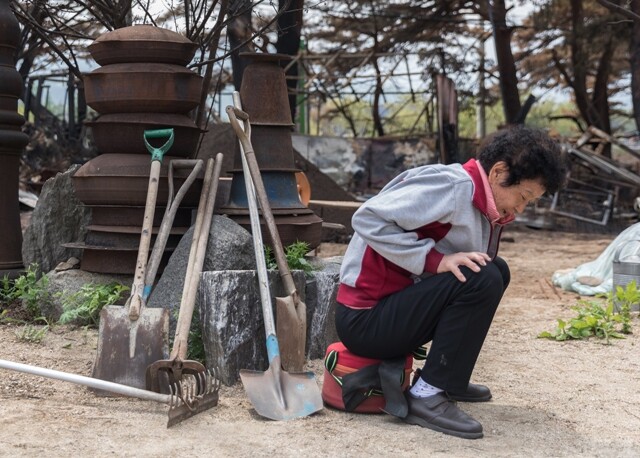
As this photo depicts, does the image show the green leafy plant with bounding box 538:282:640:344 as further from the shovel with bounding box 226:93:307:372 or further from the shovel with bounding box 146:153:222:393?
the shovel with bounding box 146:153:222:393

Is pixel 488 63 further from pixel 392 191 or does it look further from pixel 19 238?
pixel 392 191

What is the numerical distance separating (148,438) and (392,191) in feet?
4.05

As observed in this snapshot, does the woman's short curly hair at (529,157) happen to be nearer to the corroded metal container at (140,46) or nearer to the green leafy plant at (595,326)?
the green leafy plant at (595,326)

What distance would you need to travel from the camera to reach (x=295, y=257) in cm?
420

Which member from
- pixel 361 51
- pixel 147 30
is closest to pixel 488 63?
pixel 361 51

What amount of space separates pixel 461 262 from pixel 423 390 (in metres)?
0.53

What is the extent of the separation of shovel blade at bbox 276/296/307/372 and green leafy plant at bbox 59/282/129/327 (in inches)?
38.5

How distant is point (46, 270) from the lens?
189 inches

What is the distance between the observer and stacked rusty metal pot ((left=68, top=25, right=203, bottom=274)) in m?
4.35

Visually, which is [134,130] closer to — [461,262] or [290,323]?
[290,323]

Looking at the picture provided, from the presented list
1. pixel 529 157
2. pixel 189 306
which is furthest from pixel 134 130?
pixel 529 157

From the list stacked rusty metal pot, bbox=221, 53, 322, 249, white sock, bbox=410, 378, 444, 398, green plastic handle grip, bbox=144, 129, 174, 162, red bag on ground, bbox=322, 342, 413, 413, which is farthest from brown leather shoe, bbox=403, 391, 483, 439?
green plastic handle grip, bbox=144, 129, 174, 162

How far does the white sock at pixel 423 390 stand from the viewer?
307 centimetres

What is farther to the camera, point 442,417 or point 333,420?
point 333,420
